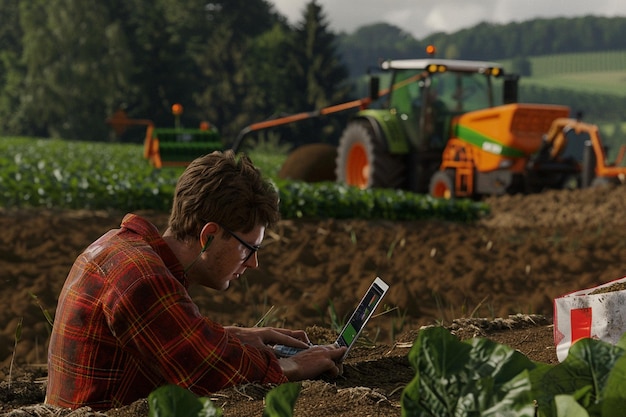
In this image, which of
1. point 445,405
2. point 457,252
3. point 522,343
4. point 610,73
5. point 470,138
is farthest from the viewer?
point 610,73

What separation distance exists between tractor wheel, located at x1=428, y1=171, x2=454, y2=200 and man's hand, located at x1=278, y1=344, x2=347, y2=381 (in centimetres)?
1027

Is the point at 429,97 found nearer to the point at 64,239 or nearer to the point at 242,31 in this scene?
the point at 64,239

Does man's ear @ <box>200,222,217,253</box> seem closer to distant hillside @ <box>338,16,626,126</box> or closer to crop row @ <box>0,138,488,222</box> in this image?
crop row @ <box>0,138,488,222</box>

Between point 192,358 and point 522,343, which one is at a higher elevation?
point 192,358

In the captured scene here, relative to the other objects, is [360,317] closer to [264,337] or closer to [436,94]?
[264,337]

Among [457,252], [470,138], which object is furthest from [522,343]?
[470,138]

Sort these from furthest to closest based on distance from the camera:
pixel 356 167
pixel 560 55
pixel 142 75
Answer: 1. pixel 560 55
2. pixel 142 75
3. pixel 356 167

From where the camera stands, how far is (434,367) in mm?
1448

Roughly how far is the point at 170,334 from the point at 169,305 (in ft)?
0.25

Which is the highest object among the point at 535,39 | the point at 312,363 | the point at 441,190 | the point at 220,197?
the point at 535,39

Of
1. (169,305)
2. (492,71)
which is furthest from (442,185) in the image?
(169,305)

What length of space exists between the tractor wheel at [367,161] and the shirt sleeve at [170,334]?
36.4ft

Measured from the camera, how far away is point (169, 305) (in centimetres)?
239

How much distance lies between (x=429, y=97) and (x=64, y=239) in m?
6.79
